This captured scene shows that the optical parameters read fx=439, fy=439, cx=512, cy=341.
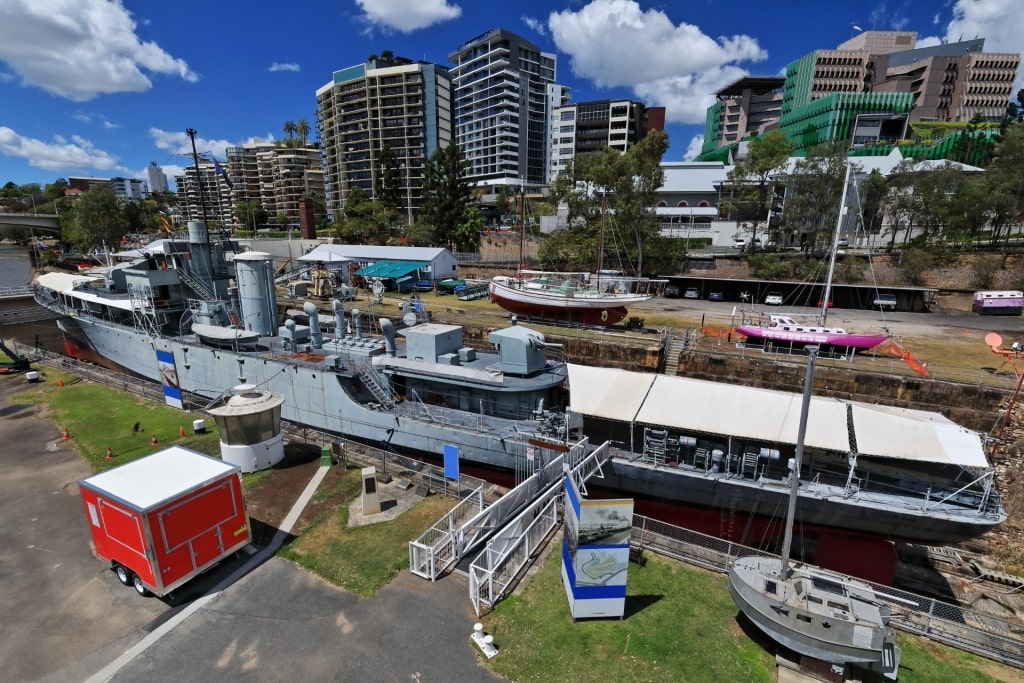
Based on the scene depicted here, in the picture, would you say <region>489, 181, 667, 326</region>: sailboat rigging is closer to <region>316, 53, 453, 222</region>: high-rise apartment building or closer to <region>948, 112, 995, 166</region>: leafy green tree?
<region>316, 53, 453, 222</region>: high-rise apartment building

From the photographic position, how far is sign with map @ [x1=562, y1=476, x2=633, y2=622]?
29.1 ft

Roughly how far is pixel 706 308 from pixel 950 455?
30.0 m

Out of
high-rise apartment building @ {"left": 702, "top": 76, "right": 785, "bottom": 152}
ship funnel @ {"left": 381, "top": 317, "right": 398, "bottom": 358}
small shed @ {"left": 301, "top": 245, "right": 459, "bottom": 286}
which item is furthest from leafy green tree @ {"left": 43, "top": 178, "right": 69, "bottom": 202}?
high-rise apartment building @ {"left": 702, "top": 76, "right": 785, "bottom": 152}

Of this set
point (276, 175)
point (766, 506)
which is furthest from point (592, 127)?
point (766, 506)

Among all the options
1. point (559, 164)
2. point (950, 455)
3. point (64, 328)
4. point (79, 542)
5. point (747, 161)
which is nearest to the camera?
point (79, 542)

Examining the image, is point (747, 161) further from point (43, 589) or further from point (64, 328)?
point (64, 328)

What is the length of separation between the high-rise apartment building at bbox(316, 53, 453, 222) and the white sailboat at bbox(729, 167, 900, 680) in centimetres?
9660

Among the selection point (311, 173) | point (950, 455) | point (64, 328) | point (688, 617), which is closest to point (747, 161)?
point (950, 455)

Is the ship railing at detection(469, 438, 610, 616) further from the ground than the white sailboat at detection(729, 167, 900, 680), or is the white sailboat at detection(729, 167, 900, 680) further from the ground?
the white sailboat at detection(729, 167, 900, 680)

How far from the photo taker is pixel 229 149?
139500mm


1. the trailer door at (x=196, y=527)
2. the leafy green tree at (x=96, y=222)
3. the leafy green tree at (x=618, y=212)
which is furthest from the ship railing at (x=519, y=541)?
the leafy green tree at (x=96, y=222)

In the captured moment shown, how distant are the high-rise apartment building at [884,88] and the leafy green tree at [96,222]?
123m

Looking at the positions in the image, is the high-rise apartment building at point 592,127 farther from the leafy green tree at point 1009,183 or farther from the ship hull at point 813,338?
the ship hull at point 813,338

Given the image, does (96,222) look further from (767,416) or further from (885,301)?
(885,301)
